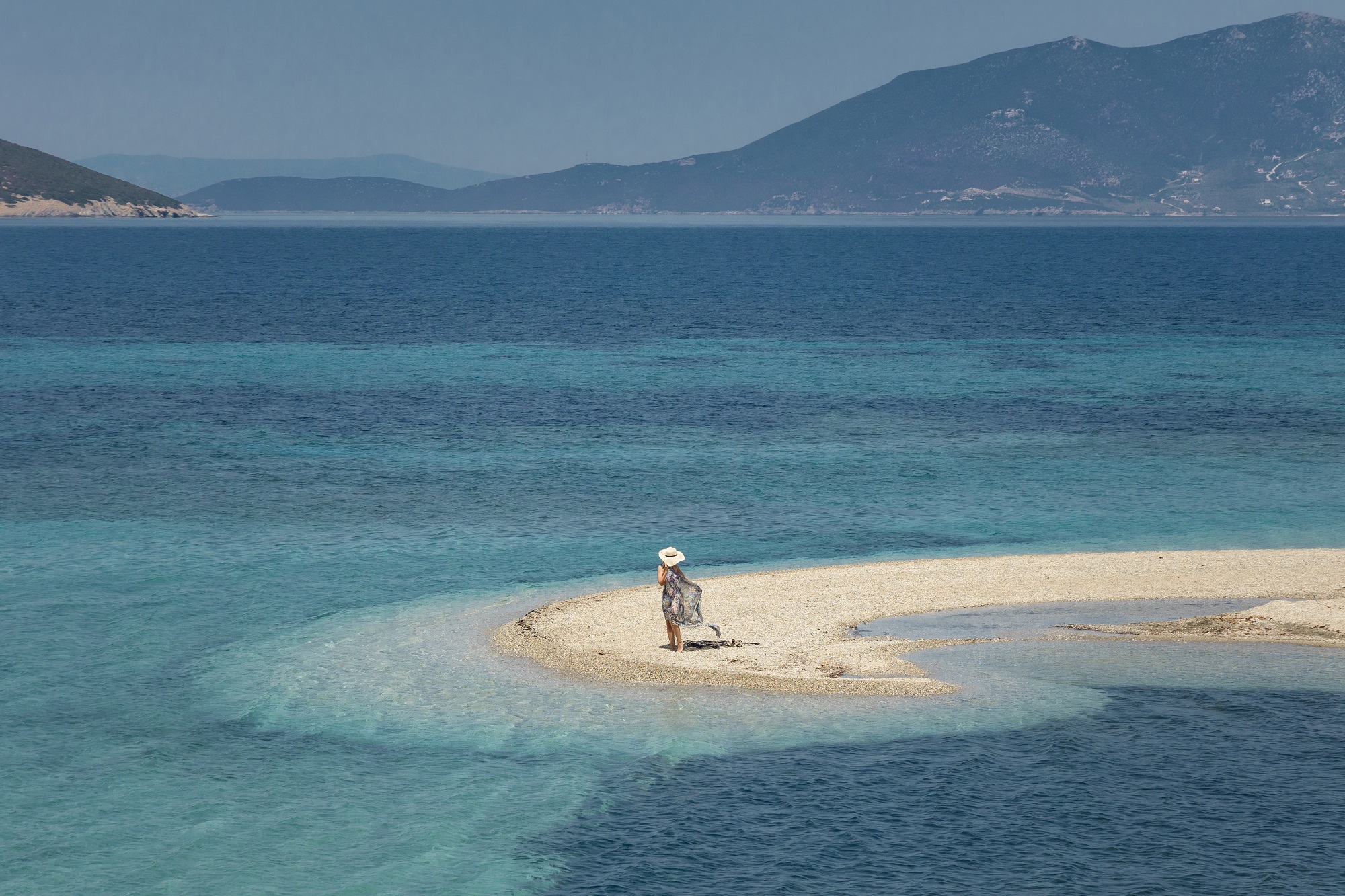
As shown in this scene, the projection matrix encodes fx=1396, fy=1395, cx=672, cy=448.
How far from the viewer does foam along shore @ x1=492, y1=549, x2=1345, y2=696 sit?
89.6 ft

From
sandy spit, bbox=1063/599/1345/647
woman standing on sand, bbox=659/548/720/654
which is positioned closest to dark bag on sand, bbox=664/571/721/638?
woman standing on sand, bbox=659/548/720/654

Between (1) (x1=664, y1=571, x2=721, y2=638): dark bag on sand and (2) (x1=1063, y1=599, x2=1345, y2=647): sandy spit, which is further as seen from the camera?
(2) (x1=1063, y1=599, x2=1345, y2=647): sandy spit

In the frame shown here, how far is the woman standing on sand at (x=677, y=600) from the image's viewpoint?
90.8 ft

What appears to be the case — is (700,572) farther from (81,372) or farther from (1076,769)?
(81,372)

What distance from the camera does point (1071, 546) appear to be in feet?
127

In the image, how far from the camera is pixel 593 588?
34.5 m

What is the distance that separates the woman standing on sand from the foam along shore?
0.46m

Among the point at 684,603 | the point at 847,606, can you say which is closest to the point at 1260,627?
the point at 847,606

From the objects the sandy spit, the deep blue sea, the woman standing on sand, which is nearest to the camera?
the deep blue sea

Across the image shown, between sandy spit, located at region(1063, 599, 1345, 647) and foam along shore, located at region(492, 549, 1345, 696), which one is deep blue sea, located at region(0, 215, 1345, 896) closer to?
sandy spit, located at region(1063, 599, 1345, 647)

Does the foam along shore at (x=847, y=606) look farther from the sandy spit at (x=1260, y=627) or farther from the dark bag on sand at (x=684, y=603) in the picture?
the dark bag on sand at (x=684, y=603)

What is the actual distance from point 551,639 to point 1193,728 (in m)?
12.7

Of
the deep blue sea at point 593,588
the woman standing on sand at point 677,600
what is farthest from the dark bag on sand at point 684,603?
the deep blue sea at point 593,588

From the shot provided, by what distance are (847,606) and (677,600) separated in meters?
5.40
